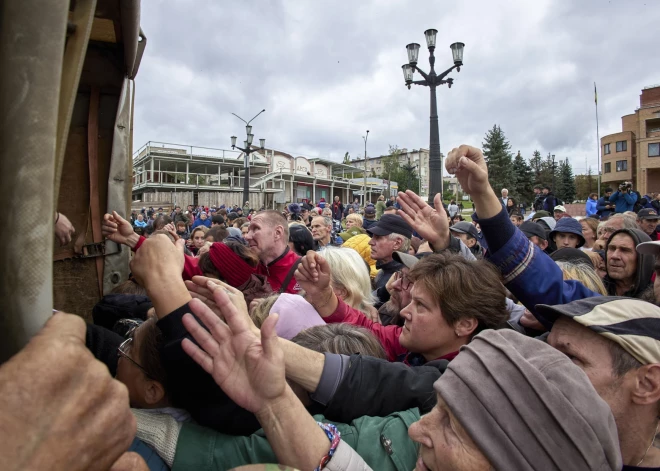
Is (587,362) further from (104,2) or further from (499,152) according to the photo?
(499,152)

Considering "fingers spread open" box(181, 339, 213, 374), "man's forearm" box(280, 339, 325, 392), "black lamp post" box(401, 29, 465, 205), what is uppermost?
"black lamp post" box(401, 29, 465, 205)

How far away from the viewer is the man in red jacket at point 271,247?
4105 millimetres

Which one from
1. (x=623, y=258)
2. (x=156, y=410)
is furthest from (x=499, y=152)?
(x=156, y=410)

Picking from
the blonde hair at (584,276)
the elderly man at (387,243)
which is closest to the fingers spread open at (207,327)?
the blonde hair at (584,276)

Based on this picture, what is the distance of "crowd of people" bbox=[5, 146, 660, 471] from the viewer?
0.77 metres

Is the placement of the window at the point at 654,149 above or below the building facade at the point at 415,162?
below

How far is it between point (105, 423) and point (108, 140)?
2.66 meters

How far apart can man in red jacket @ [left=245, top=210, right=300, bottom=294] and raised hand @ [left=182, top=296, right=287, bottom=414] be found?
2678 mm

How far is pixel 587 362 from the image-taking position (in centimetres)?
152

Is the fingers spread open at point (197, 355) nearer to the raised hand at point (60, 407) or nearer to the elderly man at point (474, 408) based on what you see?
the elderly man at point (474, 408)

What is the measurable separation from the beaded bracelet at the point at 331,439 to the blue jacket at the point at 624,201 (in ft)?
38.6

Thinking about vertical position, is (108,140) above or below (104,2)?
below

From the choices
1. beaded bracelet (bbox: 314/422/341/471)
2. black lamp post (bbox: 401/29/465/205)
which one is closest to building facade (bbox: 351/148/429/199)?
black lamp post (bbox: 401/29/465/205)

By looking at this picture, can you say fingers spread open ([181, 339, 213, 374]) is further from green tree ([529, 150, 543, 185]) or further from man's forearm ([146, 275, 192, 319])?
green tree ([529, 150, 543, 185])
